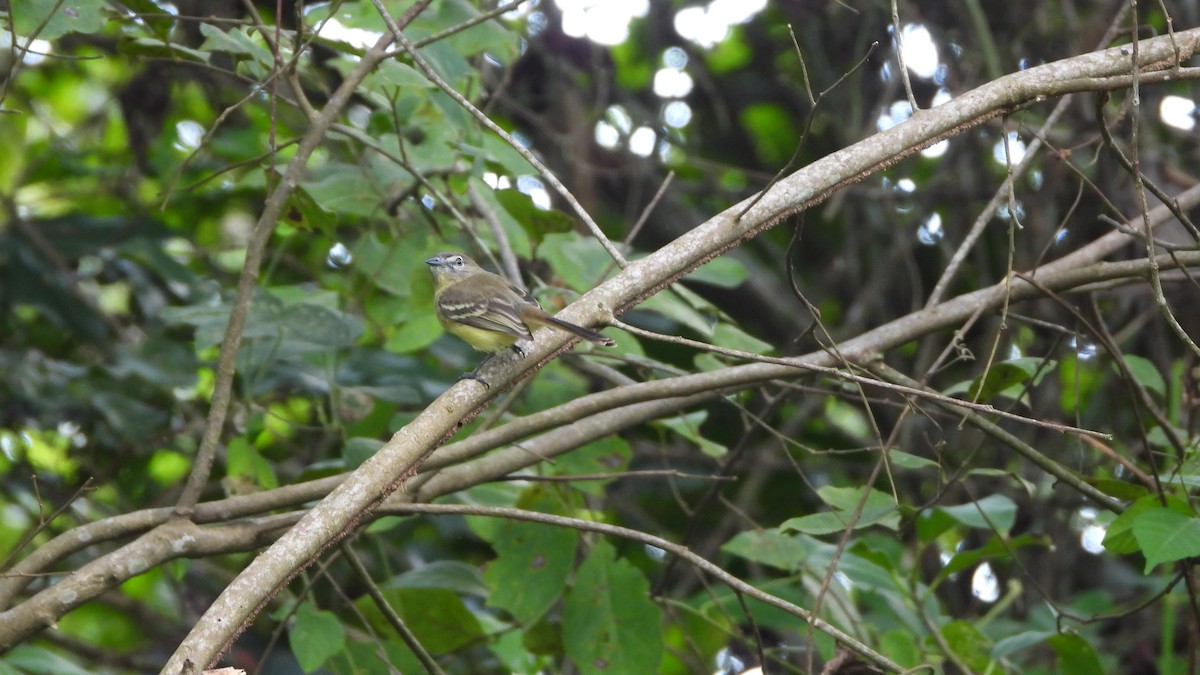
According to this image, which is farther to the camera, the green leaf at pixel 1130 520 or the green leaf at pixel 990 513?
the green leaf at pixel 990 513

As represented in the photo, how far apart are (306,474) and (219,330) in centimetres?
53

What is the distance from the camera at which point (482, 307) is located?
13.1 feet

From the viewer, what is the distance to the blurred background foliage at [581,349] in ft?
11.6

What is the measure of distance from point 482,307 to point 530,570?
0.90m

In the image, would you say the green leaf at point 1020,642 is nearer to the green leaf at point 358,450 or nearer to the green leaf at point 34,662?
the green leaf at point 358,450

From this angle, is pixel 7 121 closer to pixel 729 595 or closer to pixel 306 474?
pixel 306 474

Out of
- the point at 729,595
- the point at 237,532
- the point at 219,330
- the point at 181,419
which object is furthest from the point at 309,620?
the point at 181,419

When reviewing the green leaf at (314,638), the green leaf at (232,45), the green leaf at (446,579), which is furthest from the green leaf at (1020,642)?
the green leaf at (232,45)

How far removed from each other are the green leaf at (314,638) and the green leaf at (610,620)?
0.67 metres

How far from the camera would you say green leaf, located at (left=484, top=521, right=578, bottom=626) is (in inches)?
140

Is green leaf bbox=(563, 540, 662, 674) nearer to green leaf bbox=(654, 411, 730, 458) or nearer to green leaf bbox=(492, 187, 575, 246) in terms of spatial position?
green leaf bbox=(654, 411, 730, 458)

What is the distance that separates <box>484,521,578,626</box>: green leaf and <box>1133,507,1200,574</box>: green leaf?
1.58 meters

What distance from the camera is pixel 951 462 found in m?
5.63

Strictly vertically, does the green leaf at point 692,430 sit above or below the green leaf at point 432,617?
above
